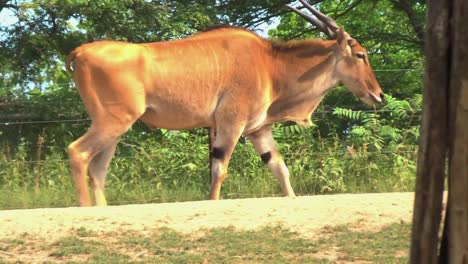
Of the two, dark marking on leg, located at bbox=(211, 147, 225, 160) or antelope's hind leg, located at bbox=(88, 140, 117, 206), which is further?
dark marking on leg, located at bbox=(211, 147, 225, 160)

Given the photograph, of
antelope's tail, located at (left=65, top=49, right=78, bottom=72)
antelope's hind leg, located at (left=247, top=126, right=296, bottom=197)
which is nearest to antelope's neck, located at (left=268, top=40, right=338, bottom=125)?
antelope's hind leg, located at (left=247, top=126, right=296, bottom=197)

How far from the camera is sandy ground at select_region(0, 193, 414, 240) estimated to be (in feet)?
21.8

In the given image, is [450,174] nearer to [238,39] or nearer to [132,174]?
[238,39]

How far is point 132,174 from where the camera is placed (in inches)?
448

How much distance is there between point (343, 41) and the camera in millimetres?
9609

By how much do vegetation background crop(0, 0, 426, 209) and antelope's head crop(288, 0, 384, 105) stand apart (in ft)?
3.75

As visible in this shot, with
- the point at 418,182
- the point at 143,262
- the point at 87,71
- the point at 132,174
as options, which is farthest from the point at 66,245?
the point at 132,174

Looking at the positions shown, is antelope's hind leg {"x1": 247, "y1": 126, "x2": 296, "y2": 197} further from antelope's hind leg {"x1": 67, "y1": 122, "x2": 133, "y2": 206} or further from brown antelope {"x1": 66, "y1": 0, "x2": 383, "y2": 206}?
antelope's hind leg {"x1": 67, "y1": 122, "x2": 133, "y2": 206}

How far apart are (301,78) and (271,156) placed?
0.92 meters

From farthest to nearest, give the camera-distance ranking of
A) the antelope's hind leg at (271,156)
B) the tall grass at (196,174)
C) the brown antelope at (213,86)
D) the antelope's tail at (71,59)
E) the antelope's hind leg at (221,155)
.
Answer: the tall grass at (196,174) < the antelope's hind leg at (271,156) < the antelope's hind leg at (221,155) < the antelope's tail at (71,59) < the brown antelope at (213,86)

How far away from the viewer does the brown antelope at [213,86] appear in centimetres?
859

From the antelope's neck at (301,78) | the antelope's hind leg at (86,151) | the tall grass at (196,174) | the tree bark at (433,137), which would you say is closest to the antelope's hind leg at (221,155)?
the antelope's neck at (301,78)

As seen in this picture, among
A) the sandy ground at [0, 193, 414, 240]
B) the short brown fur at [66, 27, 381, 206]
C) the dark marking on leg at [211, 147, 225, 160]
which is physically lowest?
the sandy ground at [0, 193, 414, 240]

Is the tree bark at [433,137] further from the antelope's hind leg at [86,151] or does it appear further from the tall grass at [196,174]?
the tall grass at [196,174]
